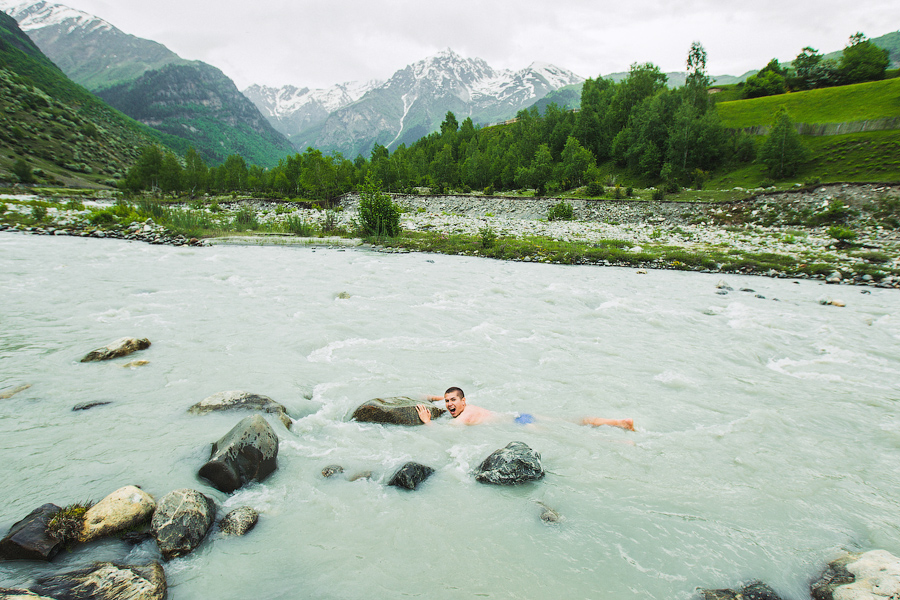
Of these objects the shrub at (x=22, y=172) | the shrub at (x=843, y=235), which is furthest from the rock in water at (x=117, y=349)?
the shrub at (x=22, y=172)

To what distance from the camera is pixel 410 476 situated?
398 cm

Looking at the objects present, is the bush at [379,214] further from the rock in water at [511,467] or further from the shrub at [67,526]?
the shrub at [67,526]

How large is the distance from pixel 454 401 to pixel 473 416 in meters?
0.35

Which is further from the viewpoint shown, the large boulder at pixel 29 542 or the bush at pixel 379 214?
the bush at pixel 379 214

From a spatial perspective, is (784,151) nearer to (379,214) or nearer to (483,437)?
(379,214)

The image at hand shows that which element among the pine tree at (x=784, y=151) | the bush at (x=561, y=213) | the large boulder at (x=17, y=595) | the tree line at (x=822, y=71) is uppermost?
the tree line at (x=822, y=71)

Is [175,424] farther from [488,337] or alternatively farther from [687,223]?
[687,223]

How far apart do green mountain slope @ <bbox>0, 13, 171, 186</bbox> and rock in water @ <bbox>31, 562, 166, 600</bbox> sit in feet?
285

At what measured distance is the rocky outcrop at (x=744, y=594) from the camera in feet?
9.06

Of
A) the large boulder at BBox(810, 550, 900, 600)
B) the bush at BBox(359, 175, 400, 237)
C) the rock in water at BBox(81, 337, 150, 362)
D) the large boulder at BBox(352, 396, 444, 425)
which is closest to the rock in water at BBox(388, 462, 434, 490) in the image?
the large boulder at BBox(352, 396, 444, 425)

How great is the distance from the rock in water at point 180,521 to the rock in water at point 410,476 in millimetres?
1671

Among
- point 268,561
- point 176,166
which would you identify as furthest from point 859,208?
point 176,166

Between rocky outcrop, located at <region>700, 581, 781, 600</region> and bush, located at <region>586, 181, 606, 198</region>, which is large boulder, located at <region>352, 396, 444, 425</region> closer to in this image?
rocky outcrop, located at <region>700, 581, 781, 600</region>

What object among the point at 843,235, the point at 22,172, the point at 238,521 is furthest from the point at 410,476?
the point at 22,172
